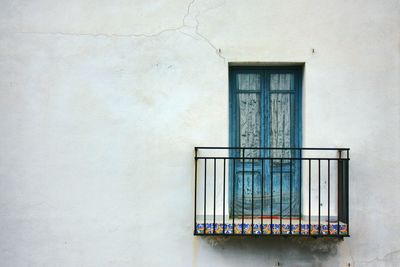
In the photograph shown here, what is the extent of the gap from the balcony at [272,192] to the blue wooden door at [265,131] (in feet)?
0.04

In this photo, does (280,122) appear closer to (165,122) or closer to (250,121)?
(250,121)

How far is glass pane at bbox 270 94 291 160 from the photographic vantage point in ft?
18.0

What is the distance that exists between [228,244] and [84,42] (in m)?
2.80

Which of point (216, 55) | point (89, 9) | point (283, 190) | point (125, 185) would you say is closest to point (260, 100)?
point (216, 55)

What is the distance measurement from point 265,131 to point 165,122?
115 centimetres

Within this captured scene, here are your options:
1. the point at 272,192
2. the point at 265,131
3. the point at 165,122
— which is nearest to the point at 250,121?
the point at 265,131

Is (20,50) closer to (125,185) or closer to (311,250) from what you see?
(125,185)

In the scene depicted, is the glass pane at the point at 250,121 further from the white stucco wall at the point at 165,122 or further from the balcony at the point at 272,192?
the white stucco wall at the point at 165,122

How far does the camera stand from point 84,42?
17.9 ft

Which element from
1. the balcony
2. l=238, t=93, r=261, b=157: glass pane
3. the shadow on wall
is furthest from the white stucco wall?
l=238, t=93, r=261, b=157: glass pane

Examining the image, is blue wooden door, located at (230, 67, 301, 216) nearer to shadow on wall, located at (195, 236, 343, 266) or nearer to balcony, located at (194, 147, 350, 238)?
balcony, located at (194, 147, 350, 238)

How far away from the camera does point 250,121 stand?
551 cm

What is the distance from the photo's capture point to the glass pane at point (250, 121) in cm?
549

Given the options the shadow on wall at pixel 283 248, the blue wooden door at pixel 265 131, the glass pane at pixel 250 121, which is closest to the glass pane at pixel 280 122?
the blue wooden door at pixel 265 131
